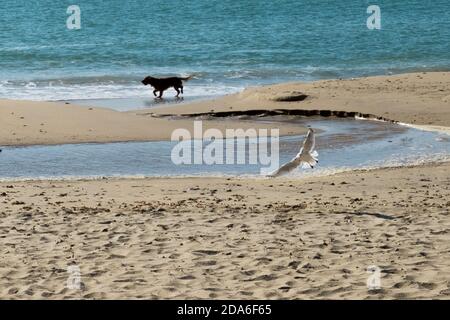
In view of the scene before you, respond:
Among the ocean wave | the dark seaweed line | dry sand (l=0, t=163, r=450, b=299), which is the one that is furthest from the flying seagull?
the ocean wave

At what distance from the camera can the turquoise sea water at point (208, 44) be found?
2698cm

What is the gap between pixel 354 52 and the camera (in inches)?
1309

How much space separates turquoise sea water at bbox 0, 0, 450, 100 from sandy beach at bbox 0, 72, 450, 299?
11792mm

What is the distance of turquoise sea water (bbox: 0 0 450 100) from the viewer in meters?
27.0

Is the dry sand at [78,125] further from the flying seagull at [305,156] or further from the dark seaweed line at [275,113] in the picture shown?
the flying seagull at [305,156]

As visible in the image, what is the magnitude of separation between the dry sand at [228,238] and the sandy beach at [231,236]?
0.04ft

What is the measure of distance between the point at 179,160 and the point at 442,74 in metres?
10.4

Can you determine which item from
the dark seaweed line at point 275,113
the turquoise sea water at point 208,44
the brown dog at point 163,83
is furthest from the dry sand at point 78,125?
the turquoise sea water at point 208,44

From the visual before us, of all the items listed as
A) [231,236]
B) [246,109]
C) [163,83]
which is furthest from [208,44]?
[231,236]

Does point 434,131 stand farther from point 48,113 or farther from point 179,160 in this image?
point 48,113

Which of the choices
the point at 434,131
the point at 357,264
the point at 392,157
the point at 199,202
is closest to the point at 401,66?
the point at 434,131

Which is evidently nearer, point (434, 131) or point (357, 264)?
point (357, 264)

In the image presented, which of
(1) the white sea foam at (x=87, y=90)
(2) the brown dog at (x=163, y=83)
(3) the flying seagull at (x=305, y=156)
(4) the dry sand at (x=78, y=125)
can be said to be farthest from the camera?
(1) the white sea foam at (x=87, y=90)

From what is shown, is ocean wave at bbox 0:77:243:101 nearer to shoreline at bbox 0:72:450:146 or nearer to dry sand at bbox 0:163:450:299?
shoreline at bbox 0:72:450:146
